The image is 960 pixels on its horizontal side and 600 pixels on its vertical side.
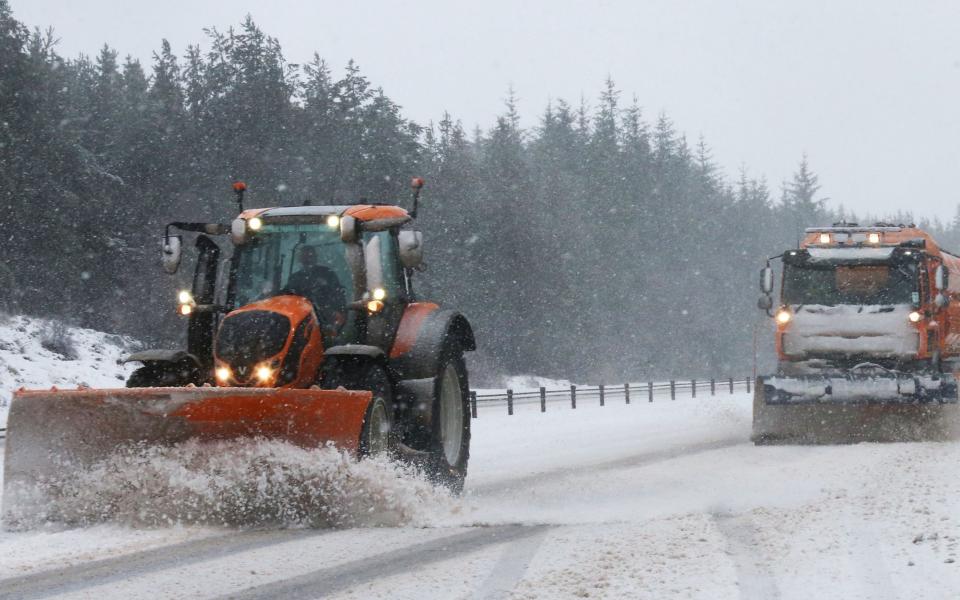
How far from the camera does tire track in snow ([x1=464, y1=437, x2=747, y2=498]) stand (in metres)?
12.1

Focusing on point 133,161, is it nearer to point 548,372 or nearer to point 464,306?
point 464,306

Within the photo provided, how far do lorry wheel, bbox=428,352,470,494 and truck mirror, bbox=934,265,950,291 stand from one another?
29.9 feet

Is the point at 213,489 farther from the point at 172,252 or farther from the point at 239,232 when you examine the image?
the point at 239,232

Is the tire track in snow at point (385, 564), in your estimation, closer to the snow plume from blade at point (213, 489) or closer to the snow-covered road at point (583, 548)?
the snow-covered road at point (583, 548)

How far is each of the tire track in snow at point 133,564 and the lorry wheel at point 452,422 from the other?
2002 mm

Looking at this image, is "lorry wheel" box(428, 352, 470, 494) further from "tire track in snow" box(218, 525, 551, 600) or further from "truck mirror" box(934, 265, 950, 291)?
"truck mirror" box(934, 265, 950, 291)

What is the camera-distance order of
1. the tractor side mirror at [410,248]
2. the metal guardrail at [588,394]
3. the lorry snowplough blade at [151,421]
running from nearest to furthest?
the lorry snowplough blade at [151,421] < the tractor side mirror at [410,248] < the metal guardrail at [588,394]

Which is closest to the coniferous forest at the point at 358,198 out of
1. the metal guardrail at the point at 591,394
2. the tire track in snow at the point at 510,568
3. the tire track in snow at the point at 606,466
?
the metal guardrail at the point at 591,394

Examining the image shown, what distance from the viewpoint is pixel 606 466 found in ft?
48.0

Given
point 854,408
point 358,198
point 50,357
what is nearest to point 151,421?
point 854,408

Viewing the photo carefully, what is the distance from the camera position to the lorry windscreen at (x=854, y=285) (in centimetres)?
1728

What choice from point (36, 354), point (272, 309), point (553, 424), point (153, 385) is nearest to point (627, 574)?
point (272, 309)

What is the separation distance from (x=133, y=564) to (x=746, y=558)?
371cm

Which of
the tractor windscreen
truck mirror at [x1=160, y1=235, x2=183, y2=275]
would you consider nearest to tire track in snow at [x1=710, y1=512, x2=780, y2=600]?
the tractor windscreen
